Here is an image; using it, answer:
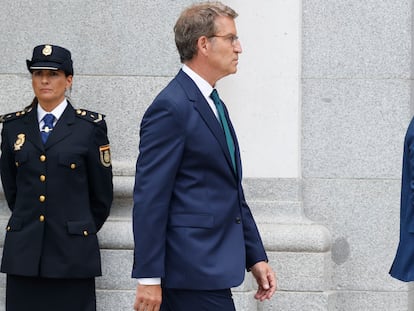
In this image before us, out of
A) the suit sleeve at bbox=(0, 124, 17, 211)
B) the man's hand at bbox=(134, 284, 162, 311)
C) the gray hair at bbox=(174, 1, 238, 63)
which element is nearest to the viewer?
the man's hand at bbox=(134, 284, 162, 311)

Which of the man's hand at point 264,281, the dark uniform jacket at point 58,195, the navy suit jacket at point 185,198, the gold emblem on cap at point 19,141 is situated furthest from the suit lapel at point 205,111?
the gold emblem on cap at point 19,141

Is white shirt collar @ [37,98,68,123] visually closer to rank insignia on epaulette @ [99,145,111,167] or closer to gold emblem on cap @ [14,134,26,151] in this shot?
gold emblem on cap @ [14,134,26,151]

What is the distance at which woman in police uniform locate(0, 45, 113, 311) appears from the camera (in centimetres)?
550

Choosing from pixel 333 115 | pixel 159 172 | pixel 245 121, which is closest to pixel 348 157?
pixel 333 115

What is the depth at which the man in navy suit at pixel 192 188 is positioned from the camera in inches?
156

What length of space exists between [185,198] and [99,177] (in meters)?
1.65

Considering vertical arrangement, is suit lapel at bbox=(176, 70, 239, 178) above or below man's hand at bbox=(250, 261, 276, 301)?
above

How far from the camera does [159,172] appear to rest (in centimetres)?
396

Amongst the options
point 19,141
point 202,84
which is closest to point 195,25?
point 202,84

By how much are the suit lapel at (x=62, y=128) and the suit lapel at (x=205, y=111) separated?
152 cm

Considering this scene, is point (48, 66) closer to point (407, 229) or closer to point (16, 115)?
point (16, 115)

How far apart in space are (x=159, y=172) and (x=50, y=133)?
1.75 metres

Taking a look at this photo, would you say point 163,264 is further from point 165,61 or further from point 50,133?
point 165,61

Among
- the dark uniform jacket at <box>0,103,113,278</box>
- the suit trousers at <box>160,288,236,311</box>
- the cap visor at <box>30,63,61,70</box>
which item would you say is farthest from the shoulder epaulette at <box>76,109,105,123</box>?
the suit trousers at <box>160,288,236,311</box>
